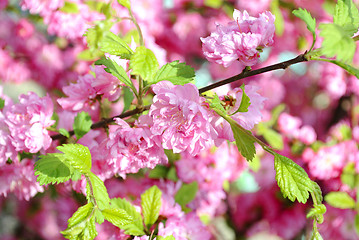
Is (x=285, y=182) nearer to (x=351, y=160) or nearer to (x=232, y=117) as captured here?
(x=232, y=117)

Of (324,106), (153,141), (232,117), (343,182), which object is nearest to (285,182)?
(232,117)

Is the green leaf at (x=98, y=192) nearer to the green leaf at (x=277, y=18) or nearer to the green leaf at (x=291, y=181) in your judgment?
the green leaf at (x=291, y=181)

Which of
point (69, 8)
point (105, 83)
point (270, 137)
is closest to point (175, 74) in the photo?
point (105, 83)

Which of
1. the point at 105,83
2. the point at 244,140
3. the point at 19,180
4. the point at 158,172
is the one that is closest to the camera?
the point at 244,140

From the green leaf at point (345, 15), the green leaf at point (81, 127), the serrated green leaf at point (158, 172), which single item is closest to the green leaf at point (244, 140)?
the green leaf at point (345, 15)

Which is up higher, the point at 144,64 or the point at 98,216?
the point at 144,64

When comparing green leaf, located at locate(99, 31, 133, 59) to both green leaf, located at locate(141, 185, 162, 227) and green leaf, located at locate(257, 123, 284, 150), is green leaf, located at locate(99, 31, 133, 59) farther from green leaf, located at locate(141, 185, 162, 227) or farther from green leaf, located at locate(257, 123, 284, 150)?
green leaf, located at locate(257, 123, 284, 150)

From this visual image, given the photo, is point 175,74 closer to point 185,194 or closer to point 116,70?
point 116,70
